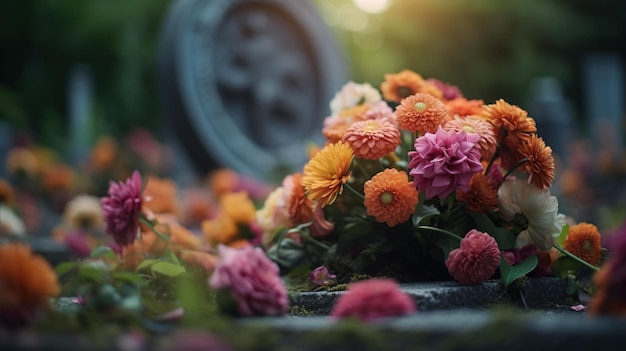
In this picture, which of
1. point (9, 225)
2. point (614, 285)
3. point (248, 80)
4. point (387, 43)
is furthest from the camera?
point (387, 43)

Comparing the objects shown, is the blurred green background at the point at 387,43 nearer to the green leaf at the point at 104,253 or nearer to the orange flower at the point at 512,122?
the green leaf at the point at 104,253

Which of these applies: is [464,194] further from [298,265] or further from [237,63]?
[237,63]

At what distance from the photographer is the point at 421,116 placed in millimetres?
1639

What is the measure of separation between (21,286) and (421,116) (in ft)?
2.96

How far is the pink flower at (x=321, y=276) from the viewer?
170cm

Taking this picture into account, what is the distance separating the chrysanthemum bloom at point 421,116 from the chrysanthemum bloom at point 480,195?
146mm

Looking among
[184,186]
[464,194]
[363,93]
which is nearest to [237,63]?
[184,186]

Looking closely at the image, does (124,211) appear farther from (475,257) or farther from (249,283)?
(475,257)

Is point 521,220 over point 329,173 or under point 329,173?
under

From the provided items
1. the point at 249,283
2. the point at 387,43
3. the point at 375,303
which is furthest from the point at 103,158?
the point at 387,43

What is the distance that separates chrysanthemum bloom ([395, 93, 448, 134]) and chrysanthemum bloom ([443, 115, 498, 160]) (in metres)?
0.04

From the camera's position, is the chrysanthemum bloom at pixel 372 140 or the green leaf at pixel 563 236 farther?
the green leaf at pixel 563 236

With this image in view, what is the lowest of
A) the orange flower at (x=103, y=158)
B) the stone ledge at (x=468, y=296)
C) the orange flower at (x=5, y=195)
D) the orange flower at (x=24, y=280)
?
the stone ledge at (x=468, y=296)

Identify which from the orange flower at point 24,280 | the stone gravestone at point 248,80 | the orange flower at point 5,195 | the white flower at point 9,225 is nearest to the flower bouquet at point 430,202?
the orange flower at point 24,280
